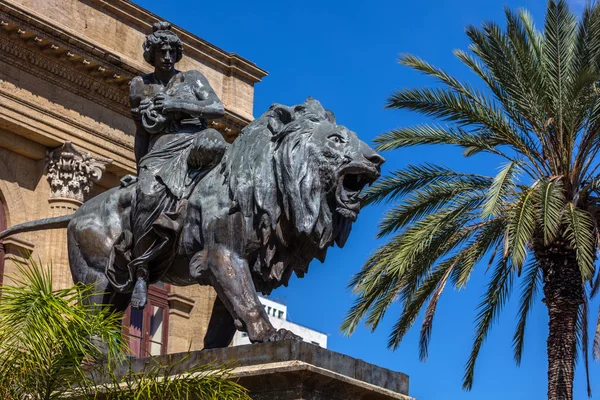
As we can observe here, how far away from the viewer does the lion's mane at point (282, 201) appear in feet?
28.6

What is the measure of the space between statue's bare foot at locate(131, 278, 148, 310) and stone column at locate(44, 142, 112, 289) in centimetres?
1418

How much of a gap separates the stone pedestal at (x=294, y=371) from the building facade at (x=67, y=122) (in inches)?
574

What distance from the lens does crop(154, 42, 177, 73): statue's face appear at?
9.87 m

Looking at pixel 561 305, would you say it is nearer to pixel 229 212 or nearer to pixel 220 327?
pixel 220 327

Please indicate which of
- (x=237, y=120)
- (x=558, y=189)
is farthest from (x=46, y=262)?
(x=558, y=189)

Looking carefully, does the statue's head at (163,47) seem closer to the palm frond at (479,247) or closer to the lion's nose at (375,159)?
the lion's nose at (375,159)

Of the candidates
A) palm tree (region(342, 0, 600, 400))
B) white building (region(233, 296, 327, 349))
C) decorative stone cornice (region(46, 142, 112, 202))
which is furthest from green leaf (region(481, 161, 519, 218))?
white building (region(233, 296, 327, 349))

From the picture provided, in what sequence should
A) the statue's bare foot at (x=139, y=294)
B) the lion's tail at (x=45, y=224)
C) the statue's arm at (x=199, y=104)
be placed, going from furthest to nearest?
the lion's tail at (x=45, y=224) < the statue's arm at (x=199, y=104) < the statue's bare foot at (x=139, y=294)

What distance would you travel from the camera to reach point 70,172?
23.8m

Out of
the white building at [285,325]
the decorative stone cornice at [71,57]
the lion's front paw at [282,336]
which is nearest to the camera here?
the lion's front paw at [282,336]

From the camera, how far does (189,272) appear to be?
8.94 meters

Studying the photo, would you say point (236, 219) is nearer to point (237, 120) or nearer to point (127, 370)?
point (127, 370)

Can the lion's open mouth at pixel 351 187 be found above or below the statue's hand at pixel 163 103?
below

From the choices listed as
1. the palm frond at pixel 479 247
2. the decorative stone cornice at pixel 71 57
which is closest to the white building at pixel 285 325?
the decorative stone cornice at pixel 71 57
